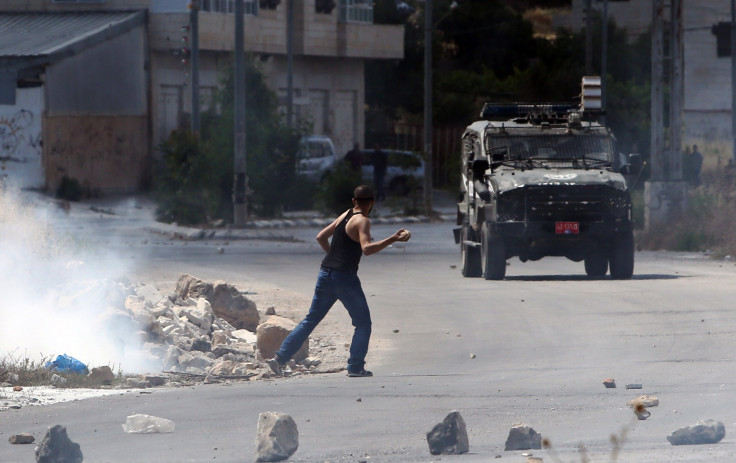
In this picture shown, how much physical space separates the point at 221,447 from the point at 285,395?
1.89m

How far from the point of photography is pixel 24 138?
40531mm

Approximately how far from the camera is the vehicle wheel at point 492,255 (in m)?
17.9

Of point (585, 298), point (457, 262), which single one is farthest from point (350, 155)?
point (585, 298)

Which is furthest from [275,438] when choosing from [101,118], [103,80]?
[101,118]

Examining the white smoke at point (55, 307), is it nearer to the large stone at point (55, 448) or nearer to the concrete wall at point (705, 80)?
the large stone at point (55, 448)

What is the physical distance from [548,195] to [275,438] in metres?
11.3

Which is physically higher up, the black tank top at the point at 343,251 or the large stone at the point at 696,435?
the black tank top at the point at 343,251

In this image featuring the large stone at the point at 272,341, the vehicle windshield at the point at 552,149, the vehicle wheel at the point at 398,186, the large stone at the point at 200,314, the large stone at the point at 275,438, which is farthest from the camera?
the vehicle wheel at the point at 398,186

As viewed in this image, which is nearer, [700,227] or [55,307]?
[55,307]

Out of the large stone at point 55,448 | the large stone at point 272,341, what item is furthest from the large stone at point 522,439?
the large stone at point 272,341

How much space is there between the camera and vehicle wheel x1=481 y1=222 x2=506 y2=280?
17948mm

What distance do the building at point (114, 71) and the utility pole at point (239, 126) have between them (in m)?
8.11

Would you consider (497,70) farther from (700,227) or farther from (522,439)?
(522,439)

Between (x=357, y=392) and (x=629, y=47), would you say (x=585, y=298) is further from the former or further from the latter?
(x=629, y=47)
